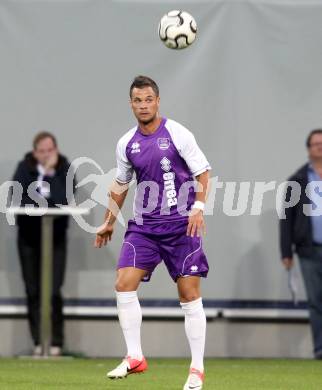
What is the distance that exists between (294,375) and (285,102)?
299cm

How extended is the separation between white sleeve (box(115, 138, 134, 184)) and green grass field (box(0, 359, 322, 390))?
1392 mm

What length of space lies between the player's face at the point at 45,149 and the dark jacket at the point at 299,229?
2.21 metres

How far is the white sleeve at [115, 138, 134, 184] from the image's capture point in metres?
7.51

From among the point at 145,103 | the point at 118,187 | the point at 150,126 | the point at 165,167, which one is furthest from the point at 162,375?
the point at 145,103

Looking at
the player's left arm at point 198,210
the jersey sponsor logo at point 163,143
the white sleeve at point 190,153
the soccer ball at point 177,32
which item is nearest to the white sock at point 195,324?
the player's left arm at point 198,210

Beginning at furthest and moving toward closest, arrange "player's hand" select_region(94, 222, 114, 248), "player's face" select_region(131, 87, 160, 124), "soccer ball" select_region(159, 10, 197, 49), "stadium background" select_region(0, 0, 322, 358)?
"stadium background" select_region(0, 0, 322, 358), "soccer ball" select_region(159, 10, 197, 49), "player's hand" select_region(94, 222, 114, 248), "player's face" select_region(131, 87, 160, 124)

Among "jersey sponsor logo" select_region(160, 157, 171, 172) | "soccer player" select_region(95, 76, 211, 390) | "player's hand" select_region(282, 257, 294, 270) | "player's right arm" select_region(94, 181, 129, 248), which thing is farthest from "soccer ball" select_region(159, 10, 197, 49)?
"player's hand" select_region(282, 257, 294, 270)

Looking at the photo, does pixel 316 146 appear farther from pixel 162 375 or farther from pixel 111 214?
pixel 111 214

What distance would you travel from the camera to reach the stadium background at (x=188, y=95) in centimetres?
1090

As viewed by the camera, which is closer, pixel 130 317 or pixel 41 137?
pixel 130 317

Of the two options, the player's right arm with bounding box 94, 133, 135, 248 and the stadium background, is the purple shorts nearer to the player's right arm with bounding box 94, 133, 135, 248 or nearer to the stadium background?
the player's right arm with bounding box 94, 133, 135, 248

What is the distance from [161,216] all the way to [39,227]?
3.50 m

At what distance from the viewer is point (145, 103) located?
7.35 m

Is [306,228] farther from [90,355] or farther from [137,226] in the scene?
[137,226]
